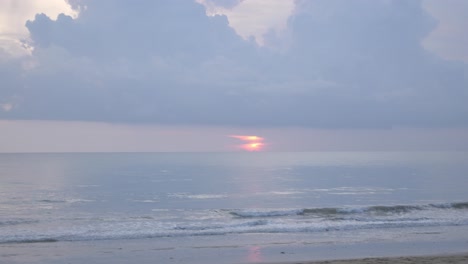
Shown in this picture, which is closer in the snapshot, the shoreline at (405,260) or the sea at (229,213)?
the shoreline at (405,260)

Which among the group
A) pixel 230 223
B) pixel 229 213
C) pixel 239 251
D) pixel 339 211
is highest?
pixel 339 211

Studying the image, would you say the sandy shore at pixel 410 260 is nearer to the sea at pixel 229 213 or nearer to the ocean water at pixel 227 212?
the sea at pixel 229 213

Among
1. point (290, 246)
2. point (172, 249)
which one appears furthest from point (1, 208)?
point (290, 246)

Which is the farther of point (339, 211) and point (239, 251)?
point (339, 211)

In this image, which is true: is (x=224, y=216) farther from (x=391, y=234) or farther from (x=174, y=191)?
(x=174, y=191)

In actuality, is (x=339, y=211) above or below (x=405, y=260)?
above

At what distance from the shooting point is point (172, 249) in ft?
70.0

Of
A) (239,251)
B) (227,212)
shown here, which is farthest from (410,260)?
(227,212)

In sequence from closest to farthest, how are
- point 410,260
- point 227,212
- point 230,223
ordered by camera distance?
1. point 410,260
2. point 230,223
3. point 227,212

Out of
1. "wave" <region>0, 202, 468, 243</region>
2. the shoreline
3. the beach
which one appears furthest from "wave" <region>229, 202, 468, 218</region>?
the shoreline

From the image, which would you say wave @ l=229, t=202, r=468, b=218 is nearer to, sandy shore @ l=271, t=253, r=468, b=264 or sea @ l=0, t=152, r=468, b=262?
sea @ l=0, t=152, r=468, b=262

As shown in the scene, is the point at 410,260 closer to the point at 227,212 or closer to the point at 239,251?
the point at 239,251

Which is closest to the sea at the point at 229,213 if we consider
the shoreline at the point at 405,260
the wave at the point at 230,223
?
the wave at the point at 230,223

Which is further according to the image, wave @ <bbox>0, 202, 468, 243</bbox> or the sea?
wave @ <bbox>0, 202, 468, 243</bbox>
